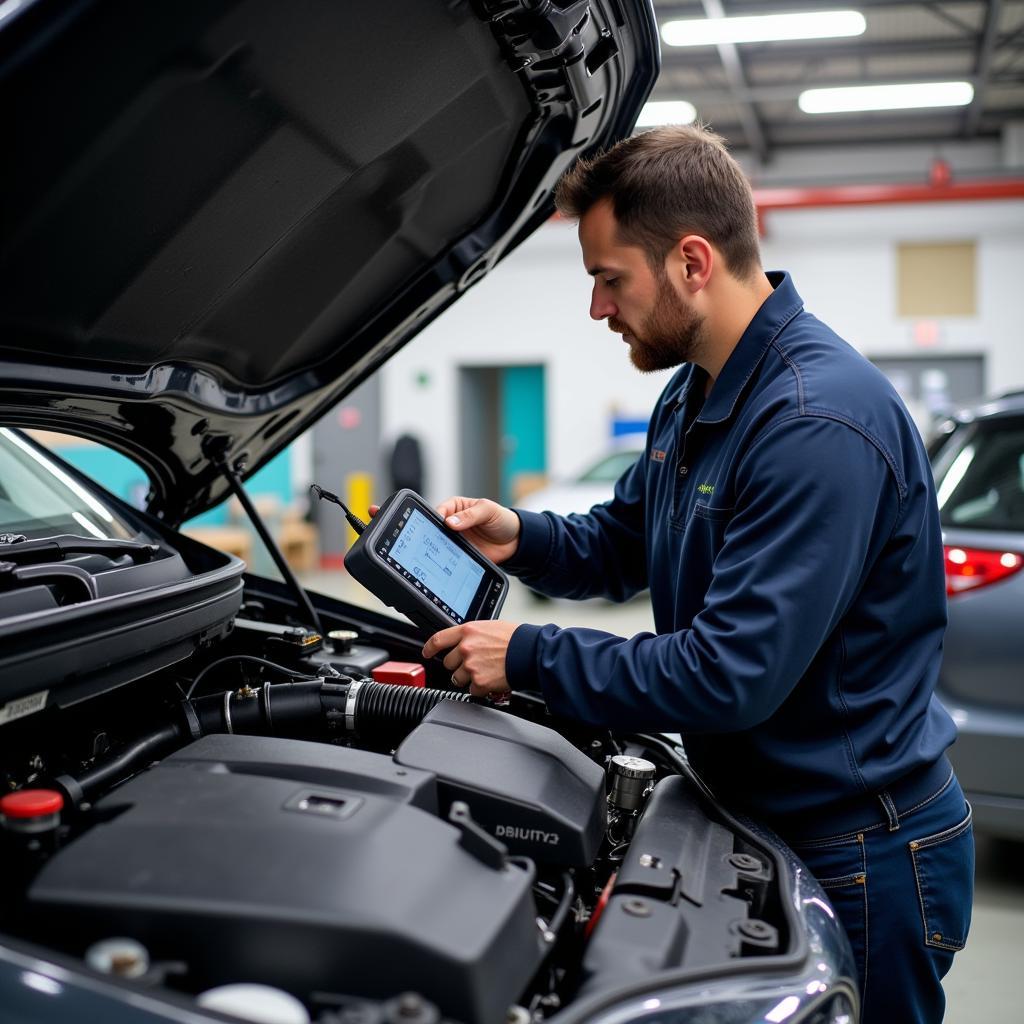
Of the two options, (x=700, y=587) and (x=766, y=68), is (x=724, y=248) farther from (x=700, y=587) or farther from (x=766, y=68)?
(x=766, y=68)

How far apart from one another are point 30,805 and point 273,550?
38.9 inches

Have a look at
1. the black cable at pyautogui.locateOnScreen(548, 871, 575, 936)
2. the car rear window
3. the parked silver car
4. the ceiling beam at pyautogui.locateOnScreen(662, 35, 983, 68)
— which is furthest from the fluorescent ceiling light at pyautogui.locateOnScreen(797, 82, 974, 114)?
the black cable at pyautogui.locateOnScreen(548, 871, 575, 936)

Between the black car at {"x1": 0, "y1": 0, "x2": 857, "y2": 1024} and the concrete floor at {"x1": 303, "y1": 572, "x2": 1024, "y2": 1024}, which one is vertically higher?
the black car at {"x1": 0, "y1": 0, "x2": 857, "y2": 1024}

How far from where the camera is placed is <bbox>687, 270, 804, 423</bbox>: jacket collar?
58.2 inches

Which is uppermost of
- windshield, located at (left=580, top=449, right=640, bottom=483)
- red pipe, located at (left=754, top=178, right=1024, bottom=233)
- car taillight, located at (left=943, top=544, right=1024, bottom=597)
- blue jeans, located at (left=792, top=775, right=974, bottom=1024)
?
red pipe, located at (left=754, top=178, right=1024, bottom=233)

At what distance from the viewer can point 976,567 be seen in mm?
2635

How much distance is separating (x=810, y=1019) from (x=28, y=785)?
895mm

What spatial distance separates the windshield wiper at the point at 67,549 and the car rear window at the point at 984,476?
2046 mm

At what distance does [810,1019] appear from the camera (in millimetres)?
1049

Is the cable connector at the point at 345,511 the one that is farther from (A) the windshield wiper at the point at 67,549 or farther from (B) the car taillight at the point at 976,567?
(B) the car taillight at the point at 976,567

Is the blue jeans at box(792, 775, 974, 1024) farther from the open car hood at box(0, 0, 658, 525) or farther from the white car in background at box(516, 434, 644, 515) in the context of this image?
the white car in background at box(516, 434, 644, 515)

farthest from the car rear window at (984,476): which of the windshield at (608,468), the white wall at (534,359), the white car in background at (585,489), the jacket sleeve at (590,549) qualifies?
the white wall at (534,359)

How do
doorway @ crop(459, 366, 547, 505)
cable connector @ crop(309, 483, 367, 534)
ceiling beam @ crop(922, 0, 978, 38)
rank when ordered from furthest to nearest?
1. doorway @ crop(459, 366, 547, 505)
2. ceiling beam @ crop(922, 0, 978, 38)
3. cable connector @ crop(309, 483, 367, 534)

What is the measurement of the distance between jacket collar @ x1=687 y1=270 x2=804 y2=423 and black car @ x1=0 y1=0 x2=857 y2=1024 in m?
0.46
